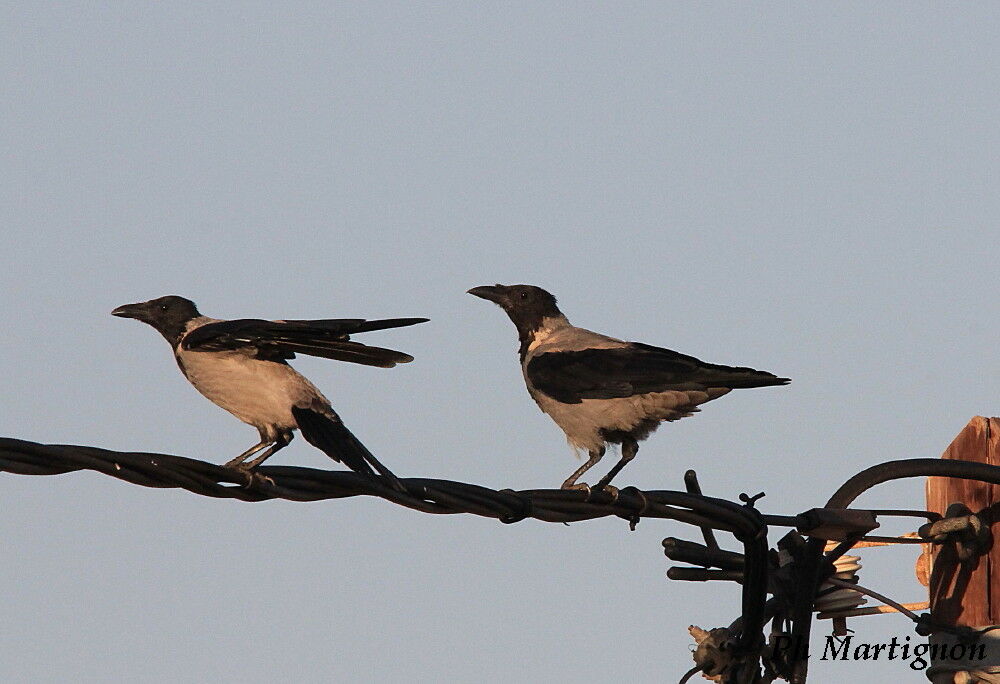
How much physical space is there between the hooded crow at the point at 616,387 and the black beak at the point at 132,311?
241 centimetres

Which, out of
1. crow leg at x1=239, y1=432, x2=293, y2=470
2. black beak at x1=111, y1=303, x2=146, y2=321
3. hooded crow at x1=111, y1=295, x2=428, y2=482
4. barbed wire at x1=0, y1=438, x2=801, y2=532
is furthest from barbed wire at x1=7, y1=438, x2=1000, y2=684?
black beak at x1=111, y1=303, x2=146, y2=321

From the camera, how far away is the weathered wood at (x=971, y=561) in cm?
657

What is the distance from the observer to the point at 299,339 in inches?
285

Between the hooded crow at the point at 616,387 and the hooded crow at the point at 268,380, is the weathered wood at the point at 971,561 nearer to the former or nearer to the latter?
the hooded crow at the point at 616,387

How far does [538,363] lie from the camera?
909cm

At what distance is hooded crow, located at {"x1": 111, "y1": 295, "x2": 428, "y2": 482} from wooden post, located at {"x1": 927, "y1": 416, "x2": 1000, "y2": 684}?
2622 mm

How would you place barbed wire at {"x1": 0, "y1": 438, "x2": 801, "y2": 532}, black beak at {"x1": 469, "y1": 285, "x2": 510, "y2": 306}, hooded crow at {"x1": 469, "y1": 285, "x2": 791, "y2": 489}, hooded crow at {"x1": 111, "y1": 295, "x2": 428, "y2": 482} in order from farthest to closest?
black beak at {"x1": 469, "y1": 285, "x2": 510, "y2": 306} → hooded crow at {"x1": 469, "y1": 285, "x2": 791, "y2": 489} → hooded crow at {"x1": 111, "y1": 295, "x2": 428, "y2": 482} → barbed wire at {"x1": 0, "y1": 438, "x2": 801, "y2": 532}

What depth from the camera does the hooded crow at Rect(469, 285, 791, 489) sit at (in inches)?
317

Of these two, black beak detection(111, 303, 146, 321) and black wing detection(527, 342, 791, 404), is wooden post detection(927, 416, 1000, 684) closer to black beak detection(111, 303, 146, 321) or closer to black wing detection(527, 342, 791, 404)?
black wing detection(527, 342, 791, 404)

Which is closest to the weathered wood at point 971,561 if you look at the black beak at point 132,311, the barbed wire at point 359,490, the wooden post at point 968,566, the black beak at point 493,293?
the wooden post at point 968,566

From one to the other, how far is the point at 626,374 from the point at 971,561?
94.5 inches

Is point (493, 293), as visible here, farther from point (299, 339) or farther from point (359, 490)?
point (359, 490)

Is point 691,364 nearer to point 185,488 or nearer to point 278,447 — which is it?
point 278,447

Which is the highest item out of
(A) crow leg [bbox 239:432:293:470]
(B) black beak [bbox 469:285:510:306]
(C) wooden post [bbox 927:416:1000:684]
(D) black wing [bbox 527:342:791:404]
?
(B) black beak [bbox 469:285:510:306]
